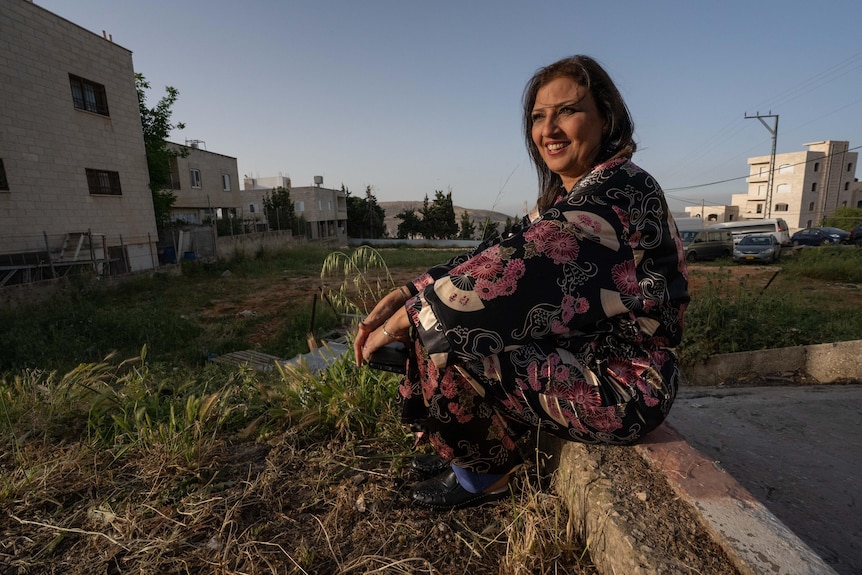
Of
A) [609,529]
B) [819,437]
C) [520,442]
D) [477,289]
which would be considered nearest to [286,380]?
[520,442]

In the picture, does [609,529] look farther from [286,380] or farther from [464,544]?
[286,380]

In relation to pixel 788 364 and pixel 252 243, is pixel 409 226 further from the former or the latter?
pixel 788 364

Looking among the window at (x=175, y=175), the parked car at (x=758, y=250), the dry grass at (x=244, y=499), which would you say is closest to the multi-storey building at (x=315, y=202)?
the window at (x=175, y=175)

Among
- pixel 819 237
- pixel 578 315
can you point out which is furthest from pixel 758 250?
pixel 578 315

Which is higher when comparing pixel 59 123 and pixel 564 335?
pixel 59 123

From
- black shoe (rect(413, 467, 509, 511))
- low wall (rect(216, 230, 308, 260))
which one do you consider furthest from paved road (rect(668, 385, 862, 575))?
low wall (rect(216, 230, 308, 260))

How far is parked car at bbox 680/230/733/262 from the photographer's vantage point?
1838 cm

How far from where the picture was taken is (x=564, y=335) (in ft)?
3.83

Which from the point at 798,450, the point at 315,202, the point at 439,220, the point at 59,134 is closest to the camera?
the point at 798,450

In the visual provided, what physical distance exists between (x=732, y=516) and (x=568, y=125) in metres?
1.19

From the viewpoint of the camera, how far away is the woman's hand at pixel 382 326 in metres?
1.28

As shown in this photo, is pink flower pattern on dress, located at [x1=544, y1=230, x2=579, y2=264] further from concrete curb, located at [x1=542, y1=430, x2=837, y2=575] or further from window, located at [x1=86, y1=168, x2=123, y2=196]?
window, located at [x1=86, y1=168, x2=123, y2=196]

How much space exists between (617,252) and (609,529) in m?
0.70

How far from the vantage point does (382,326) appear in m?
1.37
